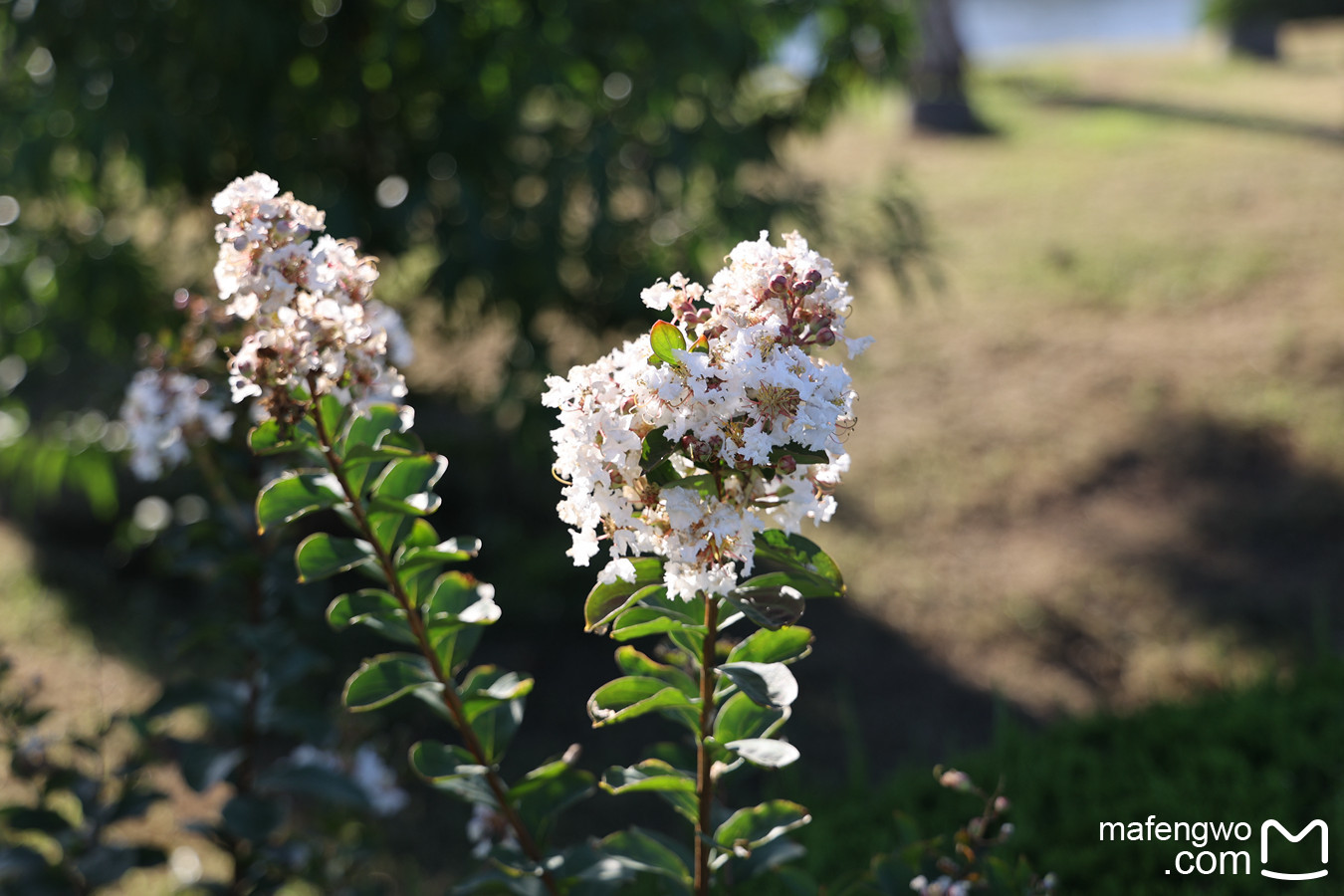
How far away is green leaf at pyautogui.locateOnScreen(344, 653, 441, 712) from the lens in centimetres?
142

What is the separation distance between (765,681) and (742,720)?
0.17 meters

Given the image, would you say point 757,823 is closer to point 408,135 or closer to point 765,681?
point 765,681

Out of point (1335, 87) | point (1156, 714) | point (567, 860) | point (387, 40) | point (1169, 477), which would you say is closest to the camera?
point (567, 860)

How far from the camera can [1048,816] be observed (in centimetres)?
254

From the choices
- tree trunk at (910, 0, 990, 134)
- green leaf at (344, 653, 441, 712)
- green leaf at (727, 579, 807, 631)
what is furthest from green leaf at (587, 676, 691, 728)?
tree trunk at (910, 0, 990, 134)

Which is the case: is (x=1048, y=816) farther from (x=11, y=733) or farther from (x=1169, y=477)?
(x=1169, y=477)

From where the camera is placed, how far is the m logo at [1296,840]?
2.06m

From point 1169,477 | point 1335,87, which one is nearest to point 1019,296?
point 1169,477

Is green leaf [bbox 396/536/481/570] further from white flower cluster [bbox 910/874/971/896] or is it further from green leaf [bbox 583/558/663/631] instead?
white flower cluster [bbox 910/874/971/896]

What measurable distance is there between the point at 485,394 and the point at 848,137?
22.2 ft

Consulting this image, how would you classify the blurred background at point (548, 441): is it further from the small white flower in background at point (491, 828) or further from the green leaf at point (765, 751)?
the green leaf at point (765, 751)

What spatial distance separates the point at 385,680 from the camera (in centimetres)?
147

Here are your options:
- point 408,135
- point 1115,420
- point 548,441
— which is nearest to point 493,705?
point 548,441

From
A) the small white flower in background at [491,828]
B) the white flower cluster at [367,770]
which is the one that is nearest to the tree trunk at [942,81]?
the white flower cluster at [367,770]
